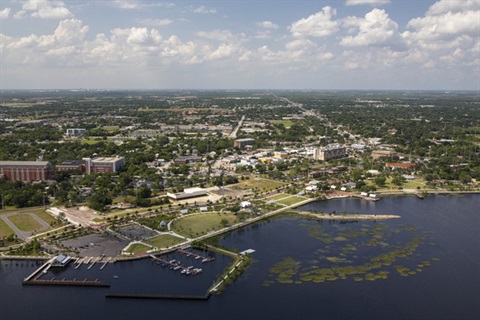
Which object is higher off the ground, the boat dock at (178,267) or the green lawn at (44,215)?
the green lawn at (44,215)

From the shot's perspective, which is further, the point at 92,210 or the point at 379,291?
the point at 92,210

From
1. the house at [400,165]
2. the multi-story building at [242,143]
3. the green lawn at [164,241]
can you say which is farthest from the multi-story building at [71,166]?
the house at [400,165]

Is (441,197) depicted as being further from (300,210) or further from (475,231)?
(300,210)

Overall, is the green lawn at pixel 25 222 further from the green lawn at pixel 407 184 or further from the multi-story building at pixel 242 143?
the multi-story building at pixel 242 143

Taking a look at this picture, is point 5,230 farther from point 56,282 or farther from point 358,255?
→ point 358,255

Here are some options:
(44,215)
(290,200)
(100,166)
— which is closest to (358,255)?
(290,200)

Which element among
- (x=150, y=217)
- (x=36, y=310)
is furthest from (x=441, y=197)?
(x=36, y=310)

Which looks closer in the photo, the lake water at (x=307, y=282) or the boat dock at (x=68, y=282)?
the lake water at (x=307, y=282)
